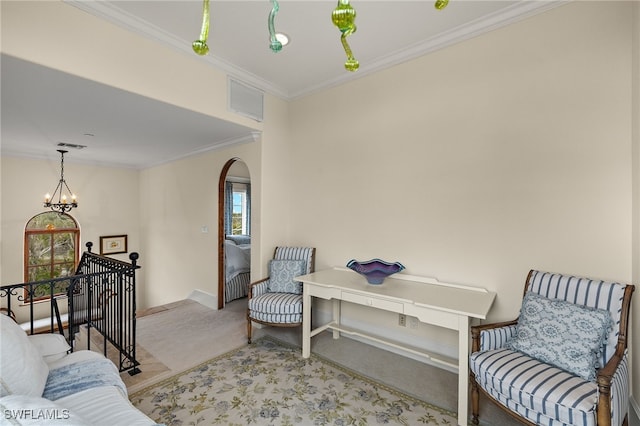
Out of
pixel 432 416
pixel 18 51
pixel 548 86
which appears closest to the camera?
pixel 18 51

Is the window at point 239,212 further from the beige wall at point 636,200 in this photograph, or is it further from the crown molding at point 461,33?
the beige wall at point 636,200

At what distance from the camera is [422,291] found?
8.00 feet

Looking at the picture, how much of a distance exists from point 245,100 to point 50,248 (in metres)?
4.88

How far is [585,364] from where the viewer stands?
1604 millimetres

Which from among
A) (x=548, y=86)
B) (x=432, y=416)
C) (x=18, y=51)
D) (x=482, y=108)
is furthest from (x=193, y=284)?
(x=548, y=86)

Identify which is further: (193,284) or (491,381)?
(193,284)

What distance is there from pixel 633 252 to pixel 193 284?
4.98 metres

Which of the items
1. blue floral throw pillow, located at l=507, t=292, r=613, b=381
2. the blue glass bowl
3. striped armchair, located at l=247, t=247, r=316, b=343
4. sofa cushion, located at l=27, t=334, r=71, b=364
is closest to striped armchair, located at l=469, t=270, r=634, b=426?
blue floral throw pillow, located at l=507, t=292, r=613, b=381

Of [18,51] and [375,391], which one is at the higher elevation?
[18,51]

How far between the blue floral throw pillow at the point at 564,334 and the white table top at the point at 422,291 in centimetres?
27

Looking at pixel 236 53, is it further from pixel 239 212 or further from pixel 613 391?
pixel 239 212

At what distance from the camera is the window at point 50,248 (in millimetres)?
4949

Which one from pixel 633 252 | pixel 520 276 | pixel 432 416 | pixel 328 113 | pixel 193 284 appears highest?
pixel 328 113

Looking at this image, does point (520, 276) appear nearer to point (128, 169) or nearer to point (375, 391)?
point (375, 391)
